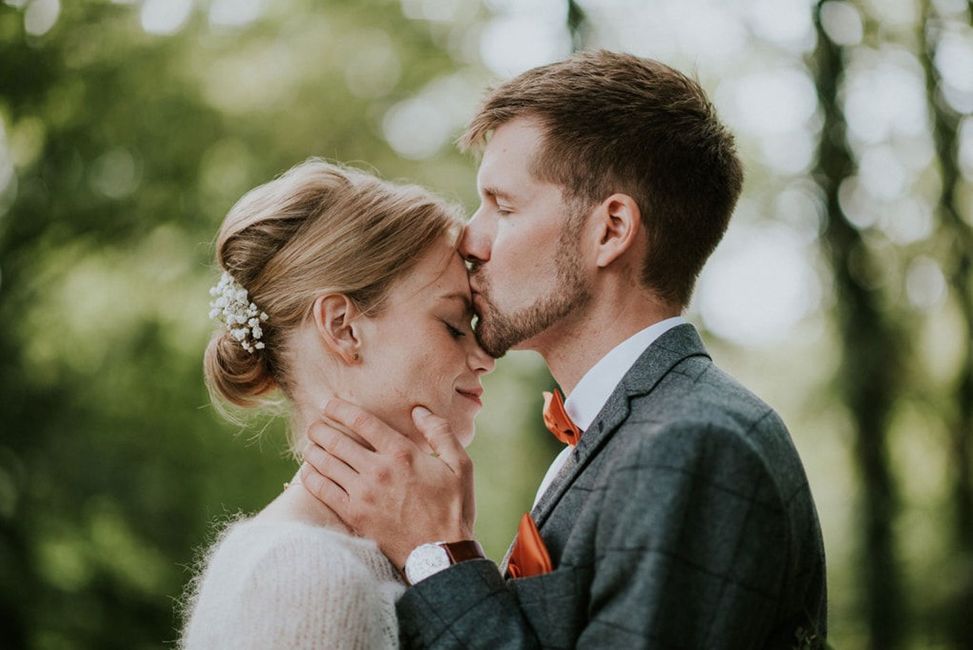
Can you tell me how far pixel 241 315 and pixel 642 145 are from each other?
1186mm

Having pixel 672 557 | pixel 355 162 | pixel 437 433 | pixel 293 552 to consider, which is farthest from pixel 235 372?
pixel 355 162

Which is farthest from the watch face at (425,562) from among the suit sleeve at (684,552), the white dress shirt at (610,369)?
the white dress shirt at (610,369)

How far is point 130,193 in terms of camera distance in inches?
334

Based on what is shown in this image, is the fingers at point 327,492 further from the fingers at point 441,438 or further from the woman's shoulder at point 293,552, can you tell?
the fingers at point 441,438

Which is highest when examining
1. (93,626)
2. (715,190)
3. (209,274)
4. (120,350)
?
(715,190)

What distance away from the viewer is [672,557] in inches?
79.7

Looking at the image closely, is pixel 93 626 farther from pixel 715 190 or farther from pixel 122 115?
pixel 715 190

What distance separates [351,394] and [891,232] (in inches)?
274

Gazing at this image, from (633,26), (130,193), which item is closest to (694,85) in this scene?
(633,26)

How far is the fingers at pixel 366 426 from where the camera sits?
2635 millimetres

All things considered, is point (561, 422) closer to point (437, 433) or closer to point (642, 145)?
point (437, 433)

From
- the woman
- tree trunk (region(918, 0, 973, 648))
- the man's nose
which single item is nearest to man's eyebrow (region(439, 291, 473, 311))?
the woman

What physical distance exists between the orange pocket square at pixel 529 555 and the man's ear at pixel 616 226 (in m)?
0.74

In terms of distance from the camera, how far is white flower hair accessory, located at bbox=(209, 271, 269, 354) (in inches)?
112
